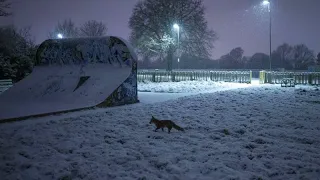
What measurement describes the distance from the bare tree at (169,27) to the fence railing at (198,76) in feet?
21.2

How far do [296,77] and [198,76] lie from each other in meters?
8.24

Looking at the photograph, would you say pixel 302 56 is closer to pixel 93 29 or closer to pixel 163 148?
pixel 93 29

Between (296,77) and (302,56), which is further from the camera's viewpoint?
(302,56)

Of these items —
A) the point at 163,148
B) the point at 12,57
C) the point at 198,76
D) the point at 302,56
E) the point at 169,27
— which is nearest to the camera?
the point at 163,148

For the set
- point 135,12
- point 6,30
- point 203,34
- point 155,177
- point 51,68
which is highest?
point 135,12

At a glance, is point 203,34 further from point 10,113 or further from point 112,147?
point 112,147

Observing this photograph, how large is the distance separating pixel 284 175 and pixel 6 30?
717 inches

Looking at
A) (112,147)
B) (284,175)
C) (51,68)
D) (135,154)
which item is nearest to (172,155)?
(135,154)

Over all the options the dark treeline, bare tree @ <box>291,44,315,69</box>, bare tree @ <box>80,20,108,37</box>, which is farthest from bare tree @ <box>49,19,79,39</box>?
bare tree @ <box>291,44,315,69</box>

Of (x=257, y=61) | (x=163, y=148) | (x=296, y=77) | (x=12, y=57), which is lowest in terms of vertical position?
(x=163, y=148)

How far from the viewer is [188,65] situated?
77.2m

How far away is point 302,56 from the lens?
77.8 m

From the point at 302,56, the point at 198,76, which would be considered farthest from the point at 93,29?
the point at 302,56

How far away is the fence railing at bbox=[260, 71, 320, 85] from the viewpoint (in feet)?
65.4
